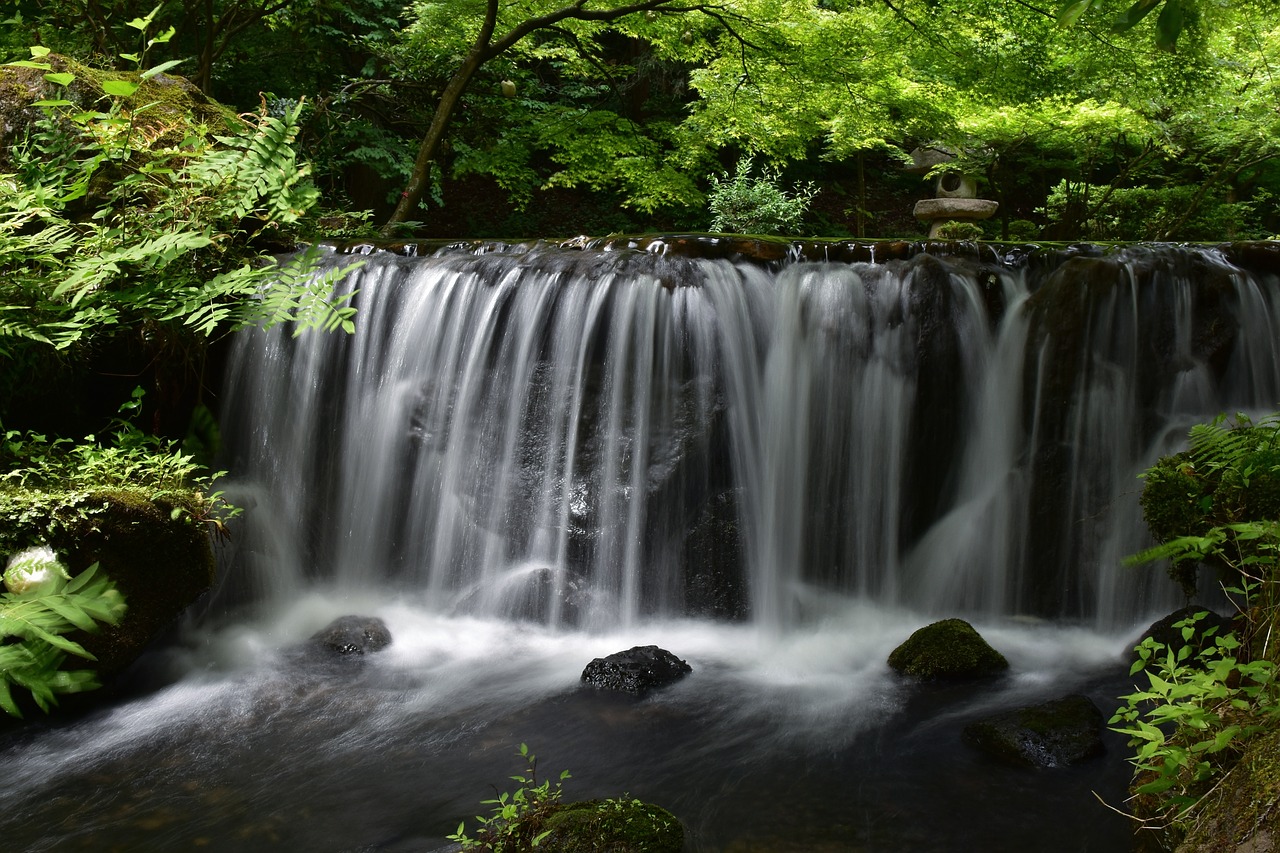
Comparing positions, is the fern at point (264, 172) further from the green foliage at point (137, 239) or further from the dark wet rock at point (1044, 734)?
the dark wet rock at point (1044, 734)

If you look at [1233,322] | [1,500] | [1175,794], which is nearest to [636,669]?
[1175,794]

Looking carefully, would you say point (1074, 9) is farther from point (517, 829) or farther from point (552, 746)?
point (552, 746)

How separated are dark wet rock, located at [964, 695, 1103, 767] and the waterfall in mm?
1860

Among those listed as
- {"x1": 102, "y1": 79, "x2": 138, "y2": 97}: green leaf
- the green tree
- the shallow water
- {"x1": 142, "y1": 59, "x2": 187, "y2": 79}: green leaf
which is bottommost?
the shallow water

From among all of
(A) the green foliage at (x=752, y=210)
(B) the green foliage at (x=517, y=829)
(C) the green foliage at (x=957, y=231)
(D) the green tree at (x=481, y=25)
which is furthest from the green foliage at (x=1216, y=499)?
(A) the green foliage at (x=752, y=210)

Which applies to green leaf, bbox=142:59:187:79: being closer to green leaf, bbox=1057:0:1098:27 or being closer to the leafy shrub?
the leafy shrub

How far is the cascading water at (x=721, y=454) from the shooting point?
6289 mm

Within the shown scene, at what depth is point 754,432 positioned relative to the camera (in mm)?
6703

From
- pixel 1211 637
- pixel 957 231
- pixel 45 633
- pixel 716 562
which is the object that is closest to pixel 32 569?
pixel 45 633

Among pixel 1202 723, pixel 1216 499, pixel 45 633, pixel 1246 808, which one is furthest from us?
pixel 1216 499

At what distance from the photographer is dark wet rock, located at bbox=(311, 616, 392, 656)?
5.92 metres

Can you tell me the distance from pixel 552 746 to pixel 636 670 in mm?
829

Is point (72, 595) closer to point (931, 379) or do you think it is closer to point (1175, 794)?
point (1175, 794)

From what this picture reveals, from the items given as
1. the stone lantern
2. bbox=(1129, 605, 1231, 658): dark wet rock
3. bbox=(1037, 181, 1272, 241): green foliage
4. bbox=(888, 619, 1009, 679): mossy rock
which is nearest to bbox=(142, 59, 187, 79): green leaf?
bbox=(888, 619, 1009, 679): mossy rock
